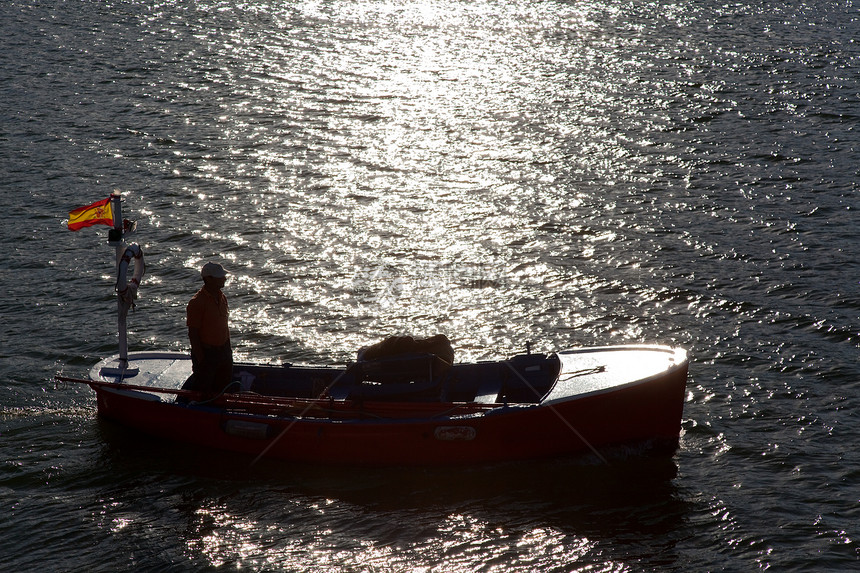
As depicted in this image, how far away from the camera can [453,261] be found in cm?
1847

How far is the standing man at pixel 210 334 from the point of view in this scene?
12188 millimetres

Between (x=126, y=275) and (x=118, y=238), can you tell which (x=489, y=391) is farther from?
(x=118, y=238)

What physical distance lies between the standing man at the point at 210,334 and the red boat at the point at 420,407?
0.79ft

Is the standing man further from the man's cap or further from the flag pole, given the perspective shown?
the flag pole

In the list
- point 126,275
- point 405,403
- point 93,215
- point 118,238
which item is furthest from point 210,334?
point 405,403

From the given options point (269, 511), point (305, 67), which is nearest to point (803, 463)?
point (269, 511)

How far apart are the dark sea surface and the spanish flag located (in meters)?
3.22

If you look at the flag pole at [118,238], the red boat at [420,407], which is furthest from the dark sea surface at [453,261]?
the flag pole at [118,238]

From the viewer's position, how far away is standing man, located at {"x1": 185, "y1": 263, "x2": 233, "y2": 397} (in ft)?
40.0

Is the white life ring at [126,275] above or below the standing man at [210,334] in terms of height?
above

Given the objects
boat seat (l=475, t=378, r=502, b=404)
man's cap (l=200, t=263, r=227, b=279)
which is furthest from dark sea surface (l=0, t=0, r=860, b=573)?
man's cap (l=200, t=263, r=227, b=279)

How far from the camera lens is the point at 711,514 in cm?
1116

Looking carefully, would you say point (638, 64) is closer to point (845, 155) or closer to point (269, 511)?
point (845, 155)

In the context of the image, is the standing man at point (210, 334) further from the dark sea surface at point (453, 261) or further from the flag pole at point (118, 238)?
the dark sea surface at point (453, 261)
